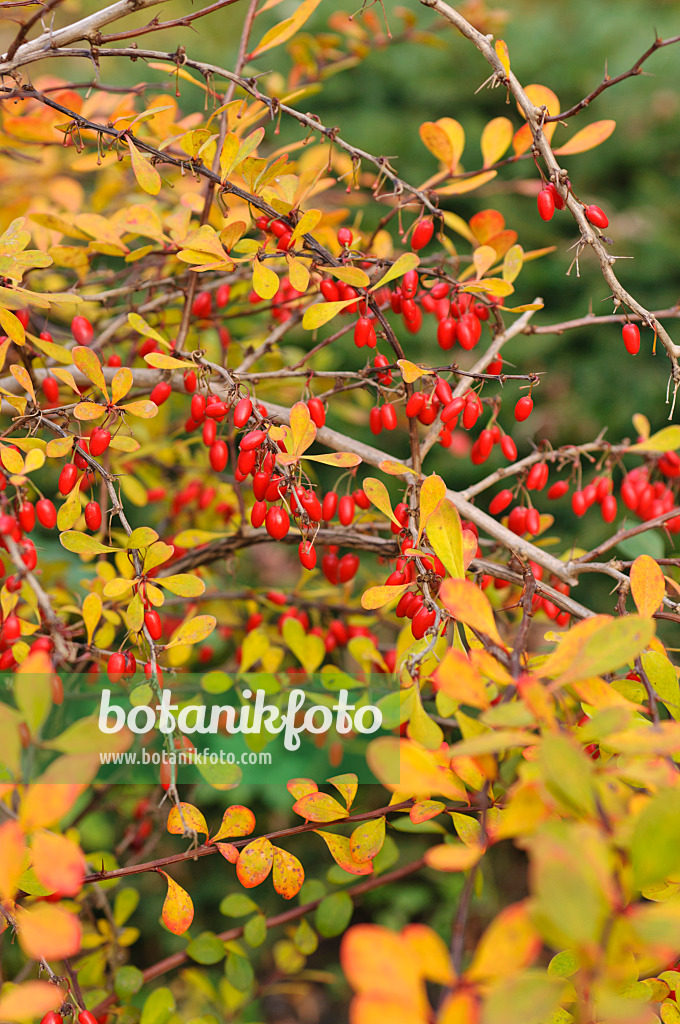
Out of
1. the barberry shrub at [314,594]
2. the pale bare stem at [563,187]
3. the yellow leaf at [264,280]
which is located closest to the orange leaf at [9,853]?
the barberry shrub at [314,594]

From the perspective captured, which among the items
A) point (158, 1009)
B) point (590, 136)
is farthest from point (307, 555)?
point (590, 136)

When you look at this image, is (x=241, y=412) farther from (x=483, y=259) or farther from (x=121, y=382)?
(x=483, y=259)

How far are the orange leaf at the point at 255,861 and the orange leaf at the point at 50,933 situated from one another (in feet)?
0.87

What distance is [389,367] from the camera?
2.50ft

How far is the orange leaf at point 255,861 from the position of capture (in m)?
0.59

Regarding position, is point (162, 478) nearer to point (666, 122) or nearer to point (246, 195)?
point (246, 195)

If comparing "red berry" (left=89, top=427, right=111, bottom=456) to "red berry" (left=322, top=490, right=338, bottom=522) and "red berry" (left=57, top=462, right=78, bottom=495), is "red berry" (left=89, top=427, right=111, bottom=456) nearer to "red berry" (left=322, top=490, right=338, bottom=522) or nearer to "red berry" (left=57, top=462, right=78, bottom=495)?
"red berry" (left=57, top=462, right=78, bottom=495)

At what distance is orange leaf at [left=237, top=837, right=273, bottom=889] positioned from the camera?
59 cm

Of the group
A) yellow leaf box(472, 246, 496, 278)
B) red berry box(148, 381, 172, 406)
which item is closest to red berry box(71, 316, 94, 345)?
red berry box(148, 381, 172, 406)

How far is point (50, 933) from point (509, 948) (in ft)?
0.67

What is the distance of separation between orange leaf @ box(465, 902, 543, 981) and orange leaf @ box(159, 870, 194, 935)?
0.35 meters

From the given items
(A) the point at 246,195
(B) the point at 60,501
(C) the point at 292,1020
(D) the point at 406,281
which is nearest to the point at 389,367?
(D) the point at 406,281

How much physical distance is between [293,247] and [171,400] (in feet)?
2.54

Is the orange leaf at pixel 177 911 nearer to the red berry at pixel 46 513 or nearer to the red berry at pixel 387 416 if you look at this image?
the red berry at pixel 46 513
